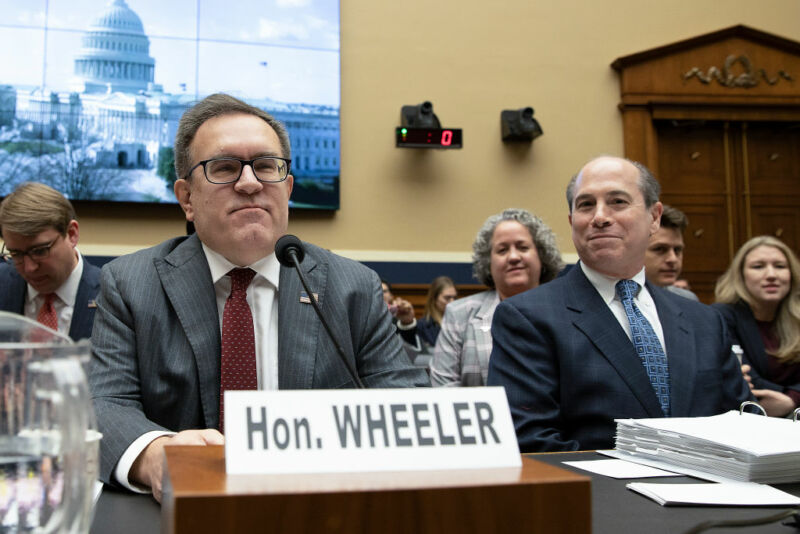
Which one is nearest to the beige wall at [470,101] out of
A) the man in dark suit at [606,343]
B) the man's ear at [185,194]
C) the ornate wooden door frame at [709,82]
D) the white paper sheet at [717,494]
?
the ornate wooden door frame at [709,82]

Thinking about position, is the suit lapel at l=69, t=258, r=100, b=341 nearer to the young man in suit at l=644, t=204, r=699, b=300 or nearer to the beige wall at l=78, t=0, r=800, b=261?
the young man in suit at l=644, t=204, r=699, b=300

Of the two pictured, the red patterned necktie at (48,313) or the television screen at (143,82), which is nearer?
the red patterned necktie at (48,313)

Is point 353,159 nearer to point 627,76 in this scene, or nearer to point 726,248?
point 627,76

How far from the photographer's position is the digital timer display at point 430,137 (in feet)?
18.5

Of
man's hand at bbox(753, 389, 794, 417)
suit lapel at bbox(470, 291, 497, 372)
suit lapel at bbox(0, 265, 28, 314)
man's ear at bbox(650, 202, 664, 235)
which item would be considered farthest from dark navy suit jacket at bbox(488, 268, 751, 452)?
suit lapel at bbox(0, 265, 28, 314)

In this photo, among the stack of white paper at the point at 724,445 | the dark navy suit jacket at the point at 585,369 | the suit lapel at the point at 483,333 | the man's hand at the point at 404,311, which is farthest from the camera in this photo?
the man's hand at the point at 404,311

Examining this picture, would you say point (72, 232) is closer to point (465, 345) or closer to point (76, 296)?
point (76, 296)

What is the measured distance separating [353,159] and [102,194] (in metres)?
1.85

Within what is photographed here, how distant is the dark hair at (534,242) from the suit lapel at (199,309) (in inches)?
69.4

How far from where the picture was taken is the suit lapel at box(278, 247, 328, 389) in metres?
1.42

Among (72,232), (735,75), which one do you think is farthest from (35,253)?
(735,75)

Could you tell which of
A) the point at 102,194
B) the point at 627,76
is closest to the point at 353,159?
the point at 102,194

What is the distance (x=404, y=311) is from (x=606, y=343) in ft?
10.0

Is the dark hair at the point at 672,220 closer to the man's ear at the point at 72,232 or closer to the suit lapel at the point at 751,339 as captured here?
the suit lapel at the point at 751,339
